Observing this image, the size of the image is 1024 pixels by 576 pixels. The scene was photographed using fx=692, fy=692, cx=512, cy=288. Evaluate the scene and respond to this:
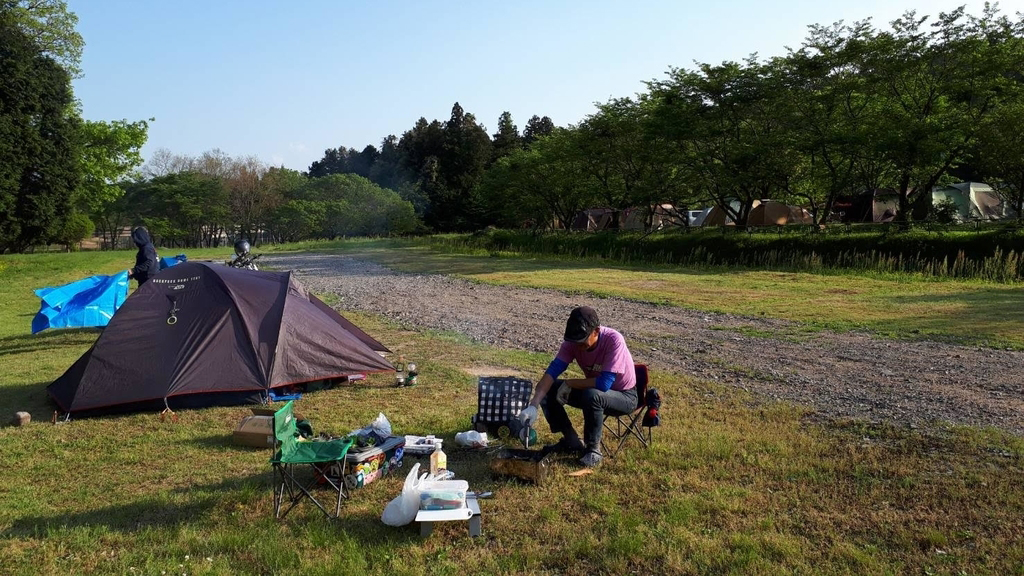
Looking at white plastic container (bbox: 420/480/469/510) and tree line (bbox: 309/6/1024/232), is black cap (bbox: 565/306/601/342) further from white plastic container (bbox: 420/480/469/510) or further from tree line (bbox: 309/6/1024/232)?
tree line (bbox: 309/6/1024/232)

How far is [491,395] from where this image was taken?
5.93 meters

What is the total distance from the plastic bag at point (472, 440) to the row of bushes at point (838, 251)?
661 inches

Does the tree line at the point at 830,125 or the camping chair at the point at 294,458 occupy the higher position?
the tree line at the point at 830,125

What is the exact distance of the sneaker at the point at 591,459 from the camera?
509 cm

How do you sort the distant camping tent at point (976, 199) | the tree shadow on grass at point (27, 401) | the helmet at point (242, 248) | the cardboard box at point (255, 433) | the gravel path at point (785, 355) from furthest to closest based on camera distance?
the distant camping tent at point (976, 199)
the helmet at point (242, 248)
the tree shadow on grass at point (27, 401)
the gravel path at point (785, 355)
the cardboard box at point (255, 433)

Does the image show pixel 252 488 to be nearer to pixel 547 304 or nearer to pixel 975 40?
pixel 547 304

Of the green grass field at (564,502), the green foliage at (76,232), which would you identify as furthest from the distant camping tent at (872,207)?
the green foliage at (76,232)

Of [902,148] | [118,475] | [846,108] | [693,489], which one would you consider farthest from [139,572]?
[846,108]

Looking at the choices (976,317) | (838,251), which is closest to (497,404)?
(976,317)

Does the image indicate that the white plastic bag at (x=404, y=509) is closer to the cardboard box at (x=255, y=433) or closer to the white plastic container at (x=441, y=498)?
the white plastic container at (x=441, y=498)

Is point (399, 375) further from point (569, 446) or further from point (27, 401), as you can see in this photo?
point (27, 401)

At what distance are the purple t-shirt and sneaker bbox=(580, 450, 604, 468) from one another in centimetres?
53

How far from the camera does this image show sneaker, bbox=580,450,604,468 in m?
5.09

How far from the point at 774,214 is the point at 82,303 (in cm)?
3003
